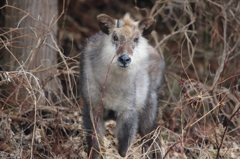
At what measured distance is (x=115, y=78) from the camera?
4.71 metres

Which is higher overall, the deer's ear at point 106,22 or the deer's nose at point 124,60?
the deer's ear at point 106,22

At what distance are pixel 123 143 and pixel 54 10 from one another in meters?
2.43

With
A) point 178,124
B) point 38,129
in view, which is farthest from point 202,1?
point 38,129

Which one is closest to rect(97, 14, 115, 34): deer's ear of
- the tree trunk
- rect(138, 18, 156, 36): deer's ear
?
rect(138, 18, 156, 36): deer's ear

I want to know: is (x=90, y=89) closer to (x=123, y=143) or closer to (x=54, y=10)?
(x=123, y=143)

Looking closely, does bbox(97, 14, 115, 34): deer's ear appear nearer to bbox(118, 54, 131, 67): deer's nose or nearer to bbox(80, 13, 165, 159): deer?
bbox(80, 13, 165, 159): deer

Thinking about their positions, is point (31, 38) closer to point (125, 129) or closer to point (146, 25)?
point (146, 25)

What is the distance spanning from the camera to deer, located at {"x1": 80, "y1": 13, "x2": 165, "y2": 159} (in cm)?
457

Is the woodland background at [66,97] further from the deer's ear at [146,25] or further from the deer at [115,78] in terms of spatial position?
the deer's ear at [146,25]

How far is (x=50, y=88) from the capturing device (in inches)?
239

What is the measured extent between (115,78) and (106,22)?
2.16 ft

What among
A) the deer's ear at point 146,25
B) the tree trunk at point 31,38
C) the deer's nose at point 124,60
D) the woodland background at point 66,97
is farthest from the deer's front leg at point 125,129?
the tree trunk at point 31,38

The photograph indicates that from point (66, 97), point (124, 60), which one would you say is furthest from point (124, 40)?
point (66, 97)

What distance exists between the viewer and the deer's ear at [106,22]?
15.3 ft
